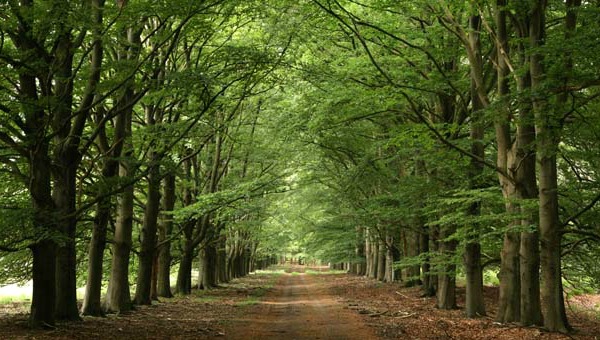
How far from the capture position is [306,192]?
4141 centimetres

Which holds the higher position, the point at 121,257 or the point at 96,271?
the point at 121,257

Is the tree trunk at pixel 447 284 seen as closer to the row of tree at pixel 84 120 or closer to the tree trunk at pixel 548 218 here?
the tree trunk at pixel 548 218

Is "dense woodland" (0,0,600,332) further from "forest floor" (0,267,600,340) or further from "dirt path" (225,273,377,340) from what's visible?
"dirt path" (225,273,377,340)

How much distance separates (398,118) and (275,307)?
30.8ft

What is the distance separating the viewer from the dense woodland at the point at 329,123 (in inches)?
414

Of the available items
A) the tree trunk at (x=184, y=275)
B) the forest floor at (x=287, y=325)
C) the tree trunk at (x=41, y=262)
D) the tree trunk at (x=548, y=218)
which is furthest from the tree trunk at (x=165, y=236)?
the tree trunk at (x=548, y=218)

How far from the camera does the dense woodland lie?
10508 millimetres

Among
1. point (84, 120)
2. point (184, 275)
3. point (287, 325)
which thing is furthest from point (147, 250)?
point (84, 120)

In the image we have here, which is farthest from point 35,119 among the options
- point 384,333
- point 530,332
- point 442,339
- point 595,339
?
point 595,339

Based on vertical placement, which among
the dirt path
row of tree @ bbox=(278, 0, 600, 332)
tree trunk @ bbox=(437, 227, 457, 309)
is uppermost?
row of tree @ bbox=(278, 0, 600, 332)

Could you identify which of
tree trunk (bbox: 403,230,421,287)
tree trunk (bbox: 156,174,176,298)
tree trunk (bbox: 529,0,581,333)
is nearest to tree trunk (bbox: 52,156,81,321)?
tree trunk (bbox: 156,174,176,298)

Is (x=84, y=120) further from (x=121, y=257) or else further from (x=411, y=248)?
(x=411, y=248)

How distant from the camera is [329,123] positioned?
18328 millimetres

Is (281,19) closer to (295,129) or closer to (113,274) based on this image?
(295,129)
